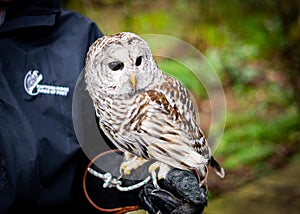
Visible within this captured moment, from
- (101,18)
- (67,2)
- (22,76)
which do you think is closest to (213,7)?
(101,18)

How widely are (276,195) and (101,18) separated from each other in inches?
93.6

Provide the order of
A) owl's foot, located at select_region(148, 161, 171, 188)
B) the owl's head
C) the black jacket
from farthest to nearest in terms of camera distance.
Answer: the black jacket, owl's foot, located at select_region(148, 161, 171, 188), the owl's head

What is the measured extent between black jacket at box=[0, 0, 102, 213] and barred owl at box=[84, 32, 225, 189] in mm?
444

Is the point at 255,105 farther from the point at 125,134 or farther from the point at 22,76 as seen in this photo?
the point at 125,134

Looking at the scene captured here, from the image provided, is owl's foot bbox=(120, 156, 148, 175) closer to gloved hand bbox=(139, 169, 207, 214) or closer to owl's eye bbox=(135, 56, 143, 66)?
gloved hand bbox=(139, 169, 207, 214)

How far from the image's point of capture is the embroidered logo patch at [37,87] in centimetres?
235

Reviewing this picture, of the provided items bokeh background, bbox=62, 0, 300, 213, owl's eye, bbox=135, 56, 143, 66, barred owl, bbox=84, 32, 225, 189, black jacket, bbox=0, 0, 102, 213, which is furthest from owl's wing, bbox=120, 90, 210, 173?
bokeh background, bbox=62, 0, 300, 213

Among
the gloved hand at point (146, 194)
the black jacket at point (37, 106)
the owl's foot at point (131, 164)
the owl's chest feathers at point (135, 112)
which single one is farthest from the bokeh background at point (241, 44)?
the owl's chest feathers at point (135, 112)

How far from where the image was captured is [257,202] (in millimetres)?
3662

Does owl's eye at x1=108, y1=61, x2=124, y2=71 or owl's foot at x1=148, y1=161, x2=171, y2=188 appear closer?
owl's eye at x1=108, y1=61, x2=124, y2=71

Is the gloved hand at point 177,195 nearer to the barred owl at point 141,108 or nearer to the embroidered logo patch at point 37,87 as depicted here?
the barred owl at point 141,108

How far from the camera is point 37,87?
7.72ft

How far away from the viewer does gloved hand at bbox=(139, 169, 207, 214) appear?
185 cm

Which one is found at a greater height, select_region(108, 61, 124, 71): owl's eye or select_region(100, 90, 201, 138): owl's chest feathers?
select_region(108, 61, 124, 71): owl's eye
